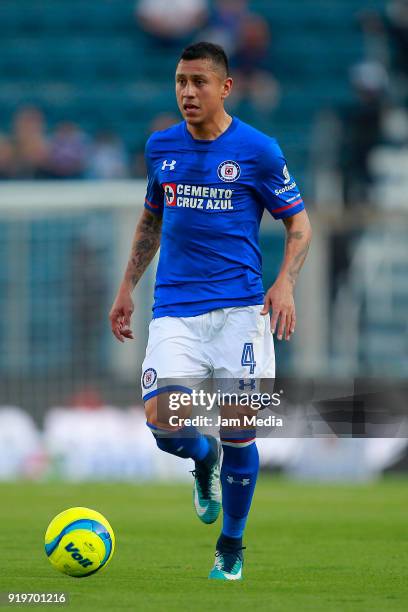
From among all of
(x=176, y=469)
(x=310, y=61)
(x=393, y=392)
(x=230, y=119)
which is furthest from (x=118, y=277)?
(x=230, y=119)

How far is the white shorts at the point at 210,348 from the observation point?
6891 millimetres

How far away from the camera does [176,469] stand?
1557 cm

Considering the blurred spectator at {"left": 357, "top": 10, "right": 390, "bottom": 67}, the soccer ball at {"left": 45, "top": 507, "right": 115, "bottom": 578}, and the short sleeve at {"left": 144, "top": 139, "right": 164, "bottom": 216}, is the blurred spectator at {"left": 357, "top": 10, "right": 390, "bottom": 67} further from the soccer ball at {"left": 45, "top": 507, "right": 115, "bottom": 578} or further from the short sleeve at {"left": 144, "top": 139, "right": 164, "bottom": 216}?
the soccer ball at {"left": 45, "top": 507, "right": 115, "bottom": 578}

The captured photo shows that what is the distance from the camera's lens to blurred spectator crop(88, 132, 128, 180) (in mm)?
18797

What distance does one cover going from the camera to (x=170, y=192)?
23.1 feet

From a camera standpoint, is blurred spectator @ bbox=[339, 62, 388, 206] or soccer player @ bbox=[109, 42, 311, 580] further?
blurred spectator @ bbox=[339, 62, 388, 206]

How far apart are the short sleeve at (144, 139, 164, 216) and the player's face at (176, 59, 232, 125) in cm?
34

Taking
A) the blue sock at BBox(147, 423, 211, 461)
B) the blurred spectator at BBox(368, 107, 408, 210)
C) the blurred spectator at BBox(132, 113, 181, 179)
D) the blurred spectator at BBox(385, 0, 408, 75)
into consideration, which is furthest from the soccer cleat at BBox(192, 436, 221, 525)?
the blurred spectator at BBox(385, 0, 408, 75)

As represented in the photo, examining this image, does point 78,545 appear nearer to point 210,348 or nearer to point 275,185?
point 210,348

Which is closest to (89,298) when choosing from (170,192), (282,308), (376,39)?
(376,39)

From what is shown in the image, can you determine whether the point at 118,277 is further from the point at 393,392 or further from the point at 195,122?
the point at 195,122

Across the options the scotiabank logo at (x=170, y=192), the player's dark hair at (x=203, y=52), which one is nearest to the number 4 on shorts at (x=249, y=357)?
the scotiabank logo at (x=170, y=192)

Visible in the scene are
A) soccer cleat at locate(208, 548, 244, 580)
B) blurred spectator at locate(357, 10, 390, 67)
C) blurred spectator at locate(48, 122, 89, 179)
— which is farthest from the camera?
blurred spectator at locate(357, 10, 390, 67)

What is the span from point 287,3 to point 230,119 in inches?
609
